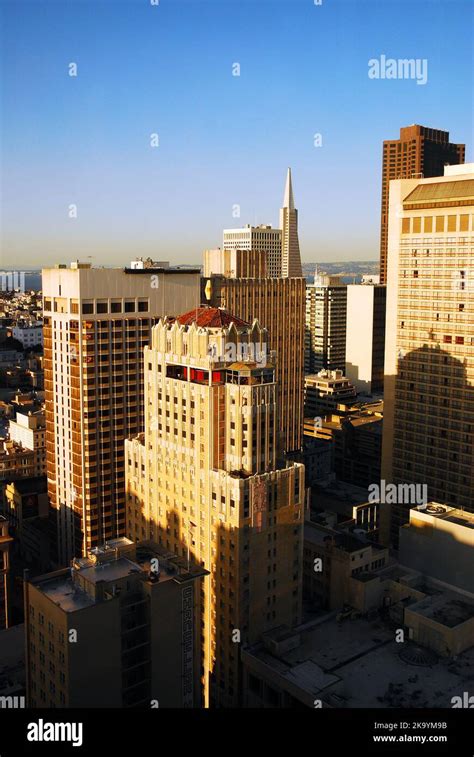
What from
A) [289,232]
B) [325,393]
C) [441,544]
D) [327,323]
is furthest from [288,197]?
[441,544]

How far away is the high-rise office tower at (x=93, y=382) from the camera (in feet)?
212

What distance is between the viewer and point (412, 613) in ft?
155

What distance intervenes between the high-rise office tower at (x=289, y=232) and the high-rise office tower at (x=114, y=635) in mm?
145380

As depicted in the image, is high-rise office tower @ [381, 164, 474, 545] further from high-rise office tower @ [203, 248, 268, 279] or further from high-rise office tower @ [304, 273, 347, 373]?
high-rise office tower @ [304, 273, 347, 373]

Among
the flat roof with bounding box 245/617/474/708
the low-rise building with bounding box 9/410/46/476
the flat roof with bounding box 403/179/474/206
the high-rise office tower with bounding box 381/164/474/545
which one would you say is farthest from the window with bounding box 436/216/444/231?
the low-rise building with bounding box 9/410/46/476

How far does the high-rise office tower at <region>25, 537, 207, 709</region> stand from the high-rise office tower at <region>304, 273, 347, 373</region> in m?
Answer: 135

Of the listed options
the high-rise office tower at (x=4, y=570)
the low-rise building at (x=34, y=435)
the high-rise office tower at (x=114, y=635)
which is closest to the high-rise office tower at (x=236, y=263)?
the low-rise building at (x=34, y=435)

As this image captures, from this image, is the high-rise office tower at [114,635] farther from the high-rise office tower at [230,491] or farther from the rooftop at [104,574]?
the high-rise office tower at [230,491]

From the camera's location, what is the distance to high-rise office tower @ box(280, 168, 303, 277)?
179 metres

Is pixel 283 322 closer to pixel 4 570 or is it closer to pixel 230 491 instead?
pixel 4 570

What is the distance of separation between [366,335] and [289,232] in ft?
125

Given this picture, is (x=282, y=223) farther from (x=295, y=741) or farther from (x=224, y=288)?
(x=295, y=741)

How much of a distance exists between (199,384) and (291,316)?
159ft

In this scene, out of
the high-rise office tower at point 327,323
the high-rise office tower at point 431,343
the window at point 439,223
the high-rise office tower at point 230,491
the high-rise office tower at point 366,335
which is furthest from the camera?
the high-rise office tower at point 327,323
